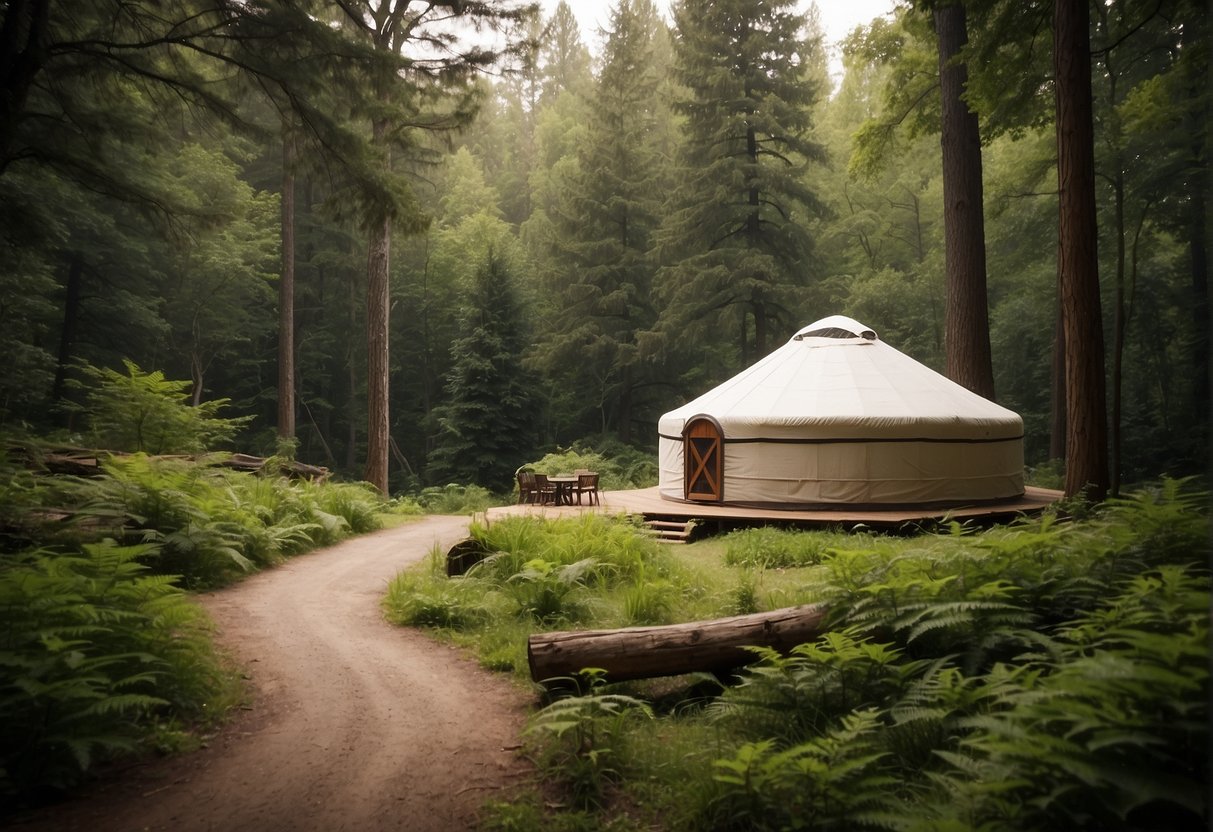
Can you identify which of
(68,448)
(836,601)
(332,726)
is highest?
(68,448)

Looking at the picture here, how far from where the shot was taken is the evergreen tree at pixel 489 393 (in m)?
18.5

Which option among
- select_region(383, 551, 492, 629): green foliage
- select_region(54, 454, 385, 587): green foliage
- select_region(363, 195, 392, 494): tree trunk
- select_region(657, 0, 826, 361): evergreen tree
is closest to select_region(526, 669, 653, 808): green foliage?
select_region(383, 551, 492, 629): green foliage

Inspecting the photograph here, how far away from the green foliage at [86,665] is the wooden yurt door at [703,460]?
717 cm

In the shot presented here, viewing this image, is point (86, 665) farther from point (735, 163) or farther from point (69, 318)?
point (735, 163)

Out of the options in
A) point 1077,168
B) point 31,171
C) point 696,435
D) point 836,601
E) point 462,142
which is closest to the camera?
point 836,601

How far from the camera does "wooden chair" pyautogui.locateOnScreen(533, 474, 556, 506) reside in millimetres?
10547

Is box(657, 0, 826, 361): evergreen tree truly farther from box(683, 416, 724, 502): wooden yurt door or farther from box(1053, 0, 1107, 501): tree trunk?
box(1053, 0, 1107, 501): tree trunk

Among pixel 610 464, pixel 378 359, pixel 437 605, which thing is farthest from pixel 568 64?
pixel 437 605

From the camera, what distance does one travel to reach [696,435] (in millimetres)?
10680

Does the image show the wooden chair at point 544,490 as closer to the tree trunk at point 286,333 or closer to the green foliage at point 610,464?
the green foliage at point 610,464

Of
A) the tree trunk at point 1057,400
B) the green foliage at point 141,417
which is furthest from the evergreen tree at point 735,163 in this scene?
the green foliage at point 141,417

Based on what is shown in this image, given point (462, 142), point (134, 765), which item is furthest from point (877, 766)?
point (462, 142)

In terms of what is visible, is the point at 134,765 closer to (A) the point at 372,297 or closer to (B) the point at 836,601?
(B) the point at 836,601

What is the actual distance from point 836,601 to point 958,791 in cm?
153
